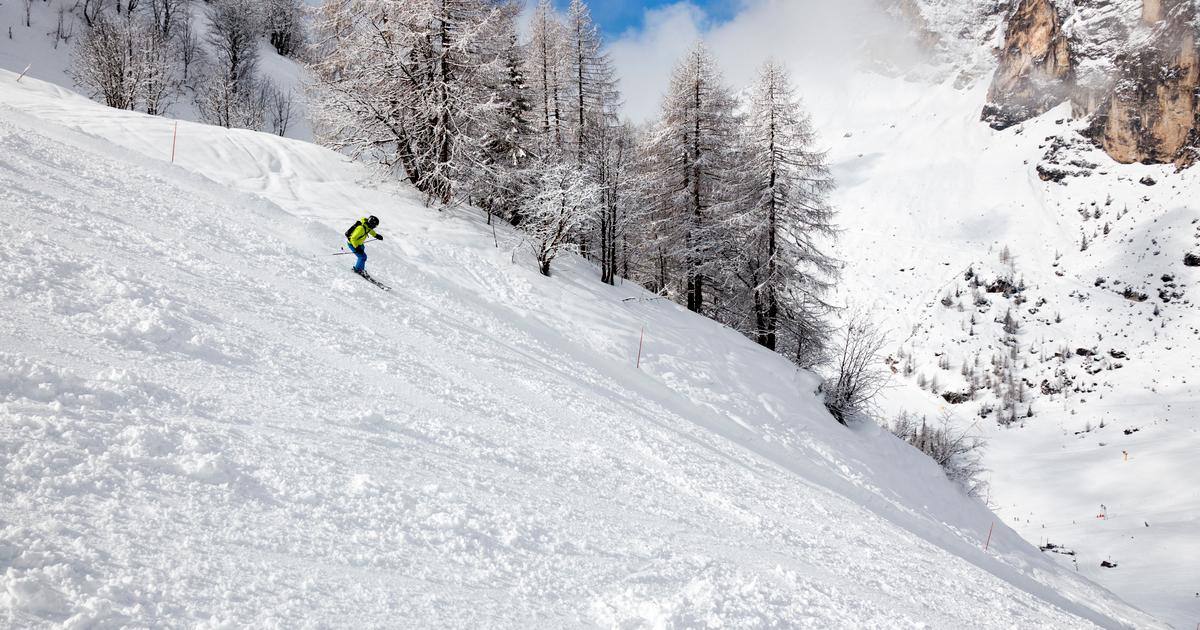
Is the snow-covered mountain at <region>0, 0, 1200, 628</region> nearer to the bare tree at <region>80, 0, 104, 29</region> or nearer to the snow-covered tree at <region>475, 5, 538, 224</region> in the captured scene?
the snow-covered tree at <region>475, 5, 538, 224</region>

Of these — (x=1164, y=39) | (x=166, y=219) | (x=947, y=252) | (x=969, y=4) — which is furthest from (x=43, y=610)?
(x=969, y=4)

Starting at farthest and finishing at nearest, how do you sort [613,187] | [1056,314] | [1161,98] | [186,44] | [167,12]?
[1161,98] < [1056,314] < [167,12] < [186,44] < [613,187]

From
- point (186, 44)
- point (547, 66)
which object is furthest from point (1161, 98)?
point (186, 44)

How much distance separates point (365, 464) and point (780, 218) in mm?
19236

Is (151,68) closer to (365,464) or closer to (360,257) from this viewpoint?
(360,257)

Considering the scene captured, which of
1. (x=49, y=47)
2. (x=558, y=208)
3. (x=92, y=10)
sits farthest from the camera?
(x=92, y=10)

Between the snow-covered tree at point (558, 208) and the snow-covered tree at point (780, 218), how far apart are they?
24.3 ft

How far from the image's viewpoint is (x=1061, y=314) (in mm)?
49625

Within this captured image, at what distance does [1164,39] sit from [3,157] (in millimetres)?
87050

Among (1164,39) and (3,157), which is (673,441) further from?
(1164,39)

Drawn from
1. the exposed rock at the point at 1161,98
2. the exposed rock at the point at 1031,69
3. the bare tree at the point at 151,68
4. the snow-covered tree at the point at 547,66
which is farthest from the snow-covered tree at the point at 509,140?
the exposed rock at the point at 1031,69

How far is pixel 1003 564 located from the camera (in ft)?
33.6

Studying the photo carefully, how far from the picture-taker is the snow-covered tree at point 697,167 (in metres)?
21.2

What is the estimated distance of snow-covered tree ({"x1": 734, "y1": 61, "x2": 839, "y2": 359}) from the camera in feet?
66.1
